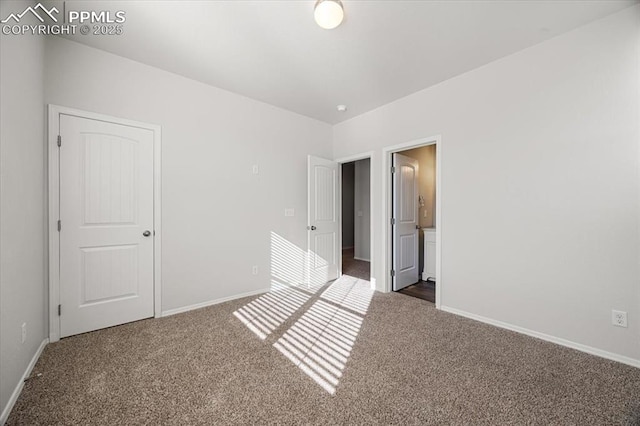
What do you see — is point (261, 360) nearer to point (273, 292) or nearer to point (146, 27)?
point (273, 292)

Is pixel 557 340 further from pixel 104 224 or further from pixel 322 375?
pixel 104 224

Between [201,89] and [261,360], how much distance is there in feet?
9.87

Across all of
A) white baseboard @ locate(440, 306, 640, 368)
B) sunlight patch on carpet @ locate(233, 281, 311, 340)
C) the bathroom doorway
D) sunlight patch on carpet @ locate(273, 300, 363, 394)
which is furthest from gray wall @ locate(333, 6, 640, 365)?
sunlight patch on carpet @ locate(233, 281, 311, 340)

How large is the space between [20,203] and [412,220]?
13.6 ft

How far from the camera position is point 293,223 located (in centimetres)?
389

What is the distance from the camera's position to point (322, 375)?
1.77 meters

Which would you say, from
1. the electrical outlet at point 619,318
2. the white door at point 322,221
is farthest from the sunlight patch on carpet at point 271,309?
the electrical outlet at point 619,318

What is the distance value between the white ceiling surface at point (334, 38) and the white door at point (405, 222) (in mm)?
1197

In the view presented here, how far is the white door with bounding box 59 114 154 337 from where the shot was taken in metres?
2.27

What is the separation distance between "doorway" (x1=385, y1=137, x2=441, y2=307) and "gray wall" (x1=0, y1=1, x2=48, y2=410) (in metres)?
3.49

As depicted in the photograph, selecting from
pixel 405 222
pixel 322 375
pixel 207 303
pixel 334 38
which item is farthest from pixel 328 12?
pixel 207 303

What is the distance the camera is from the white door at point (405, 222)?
3.65 m

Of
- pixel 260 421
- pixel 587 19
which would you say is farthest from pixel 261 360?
pixel 587 19

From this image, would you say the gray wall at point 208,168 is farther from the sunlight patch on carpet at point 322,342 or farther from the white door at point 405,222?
the white door at point 405,222
